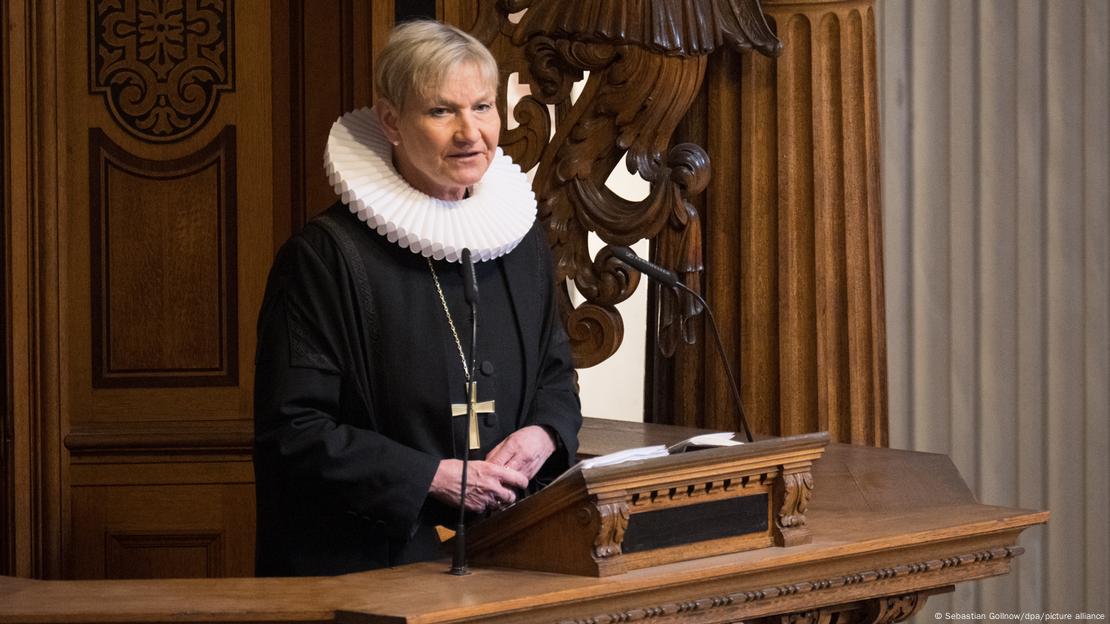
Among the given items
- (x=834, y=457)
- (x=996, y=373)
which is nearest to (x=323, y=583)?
(x=834, y=457)

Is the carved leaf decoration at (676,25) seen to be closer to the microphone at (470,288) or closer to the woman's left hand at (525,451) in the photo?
the woman's left hand at (525,451)

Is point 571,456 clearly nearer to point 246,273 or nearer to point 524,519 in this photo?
point 524,519

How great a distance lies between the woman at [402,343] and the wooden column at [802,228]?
55.8 inches

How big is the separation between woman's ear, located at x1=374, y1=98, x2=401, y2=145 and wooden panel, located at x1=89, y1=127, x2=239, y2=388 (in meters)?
1.80

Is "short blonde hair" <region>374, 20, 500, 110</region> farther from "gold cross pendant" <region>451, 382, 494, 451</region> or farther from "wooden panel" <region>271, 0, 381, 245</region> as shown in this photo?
"wooden panel" <region>271, 0, 381, 245</region>

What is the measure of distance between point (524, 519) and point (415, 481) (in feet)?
0.94

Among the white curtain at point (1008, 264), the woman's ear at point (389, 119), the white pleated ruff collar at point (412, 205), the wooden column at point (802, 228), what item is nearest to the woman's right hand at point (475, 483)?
the white pleated ruff collar at point (412, 205)

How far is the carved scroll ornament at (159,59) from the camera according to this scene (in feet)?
15.5

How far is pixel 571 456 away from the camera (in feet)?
10.3

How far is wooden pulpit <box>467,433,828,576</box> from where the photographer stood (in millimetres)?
2488

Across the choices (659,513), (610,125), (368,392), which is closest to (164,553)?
(610,125)

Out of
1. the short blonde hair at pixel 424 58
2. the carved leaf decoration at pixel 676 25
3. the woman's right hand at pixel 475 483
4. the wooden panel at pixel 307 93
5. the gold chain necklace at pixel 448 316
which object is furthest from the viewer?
the wooden panel at pixel 307 93

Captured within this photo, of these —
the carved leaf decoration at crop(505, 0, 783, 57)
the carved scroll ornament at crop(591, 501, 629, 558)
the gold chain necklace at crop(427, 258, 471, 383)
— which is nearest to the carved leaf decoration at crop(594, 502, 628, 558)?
the carved scroll ornament at crop(591, 501, 629, 558)

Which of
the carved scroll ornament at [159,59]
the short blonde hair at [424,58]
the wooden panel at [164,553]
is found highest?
the carved scroll ornament at [159,59]
